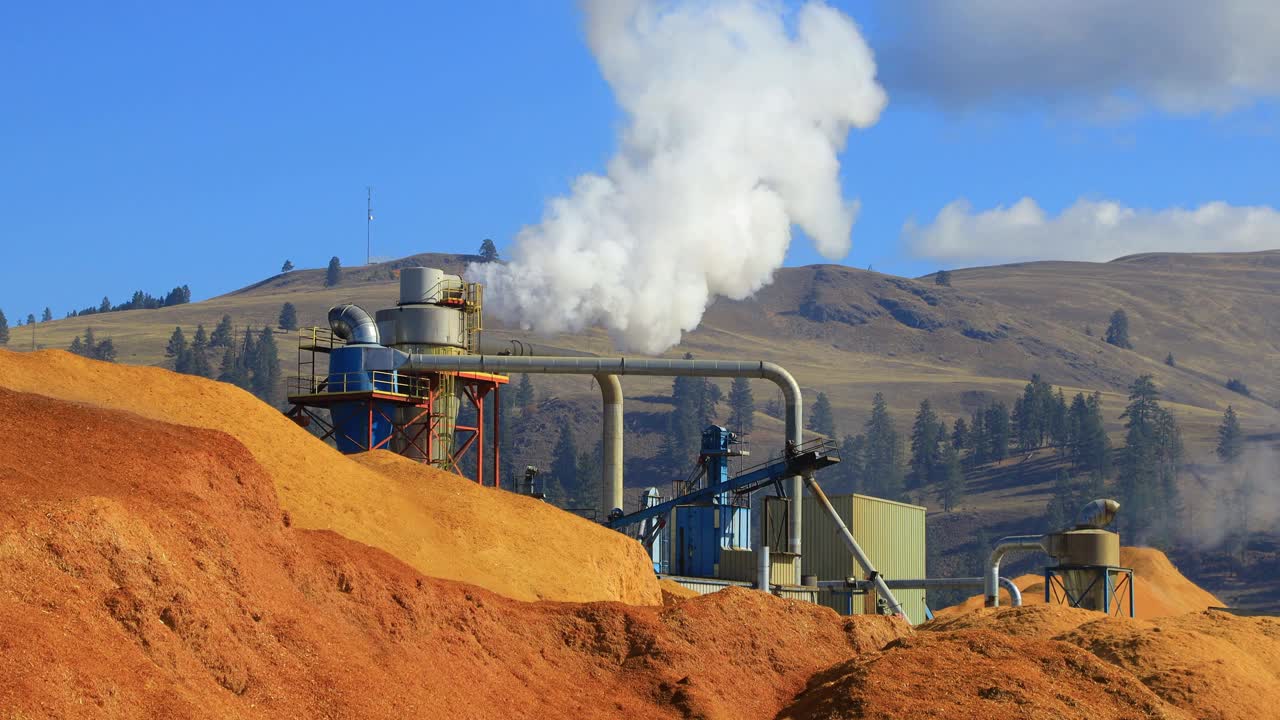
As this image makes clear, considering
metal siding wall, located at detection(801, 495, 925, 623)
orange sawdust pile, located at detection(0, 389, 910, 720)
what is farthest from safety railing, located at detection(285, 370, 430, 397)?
orange sawdust pile, located at detection(0, 389, 910, 720)

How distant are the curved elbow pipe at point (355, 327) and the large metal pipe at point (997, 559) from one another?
2727 cm

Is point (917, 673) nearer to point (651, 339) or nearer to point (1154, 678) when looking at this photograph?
point (1154, 678)

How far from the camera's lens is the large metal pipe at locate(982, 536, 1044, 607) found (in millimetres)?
63688

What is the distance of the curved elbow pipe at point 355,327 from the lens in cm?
6291

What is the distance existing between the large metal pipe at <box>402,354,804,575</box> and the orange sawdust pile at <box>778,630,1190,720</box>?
82.6 feet

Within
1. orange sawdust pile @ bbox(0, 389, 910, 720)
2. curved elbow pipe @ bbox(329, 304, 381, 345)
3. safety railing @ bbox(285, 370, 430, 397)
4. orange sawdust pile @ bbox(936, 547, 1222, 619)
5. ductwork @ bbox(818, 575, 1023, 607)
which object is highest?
curved elbow pipe @ bbox(329, 304, 381, 345)

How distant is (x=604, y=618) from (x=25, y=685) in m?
17.7

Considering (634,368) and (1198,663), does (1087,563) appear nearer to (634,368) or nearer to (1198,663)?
(634,368)

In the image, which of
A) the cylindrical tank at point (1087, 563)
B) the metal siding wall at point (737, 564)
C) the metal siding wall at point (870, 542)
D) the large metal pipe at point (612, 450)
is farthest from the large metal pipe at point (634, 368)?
the cylindrical tank at point (1087, 563)

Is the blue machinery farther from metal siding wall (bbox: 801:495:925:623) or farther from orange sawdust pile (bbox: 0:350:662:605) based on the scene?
orange sawdust pile (bbox: 0:350:662:605)

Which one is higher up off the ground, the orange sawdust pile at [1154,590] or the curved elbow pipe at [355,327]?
the curved elbow pipe at [355,327]

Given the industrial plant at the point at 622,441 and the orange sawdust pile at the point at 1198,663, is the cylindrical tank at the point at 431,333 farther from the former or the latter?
the orange sawdust pile at the point at 1198,663

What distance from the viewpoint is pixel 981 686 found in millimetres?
32812

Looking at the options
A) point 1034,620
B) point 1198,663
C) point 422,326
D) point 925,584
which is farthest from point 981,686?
point 925,584
